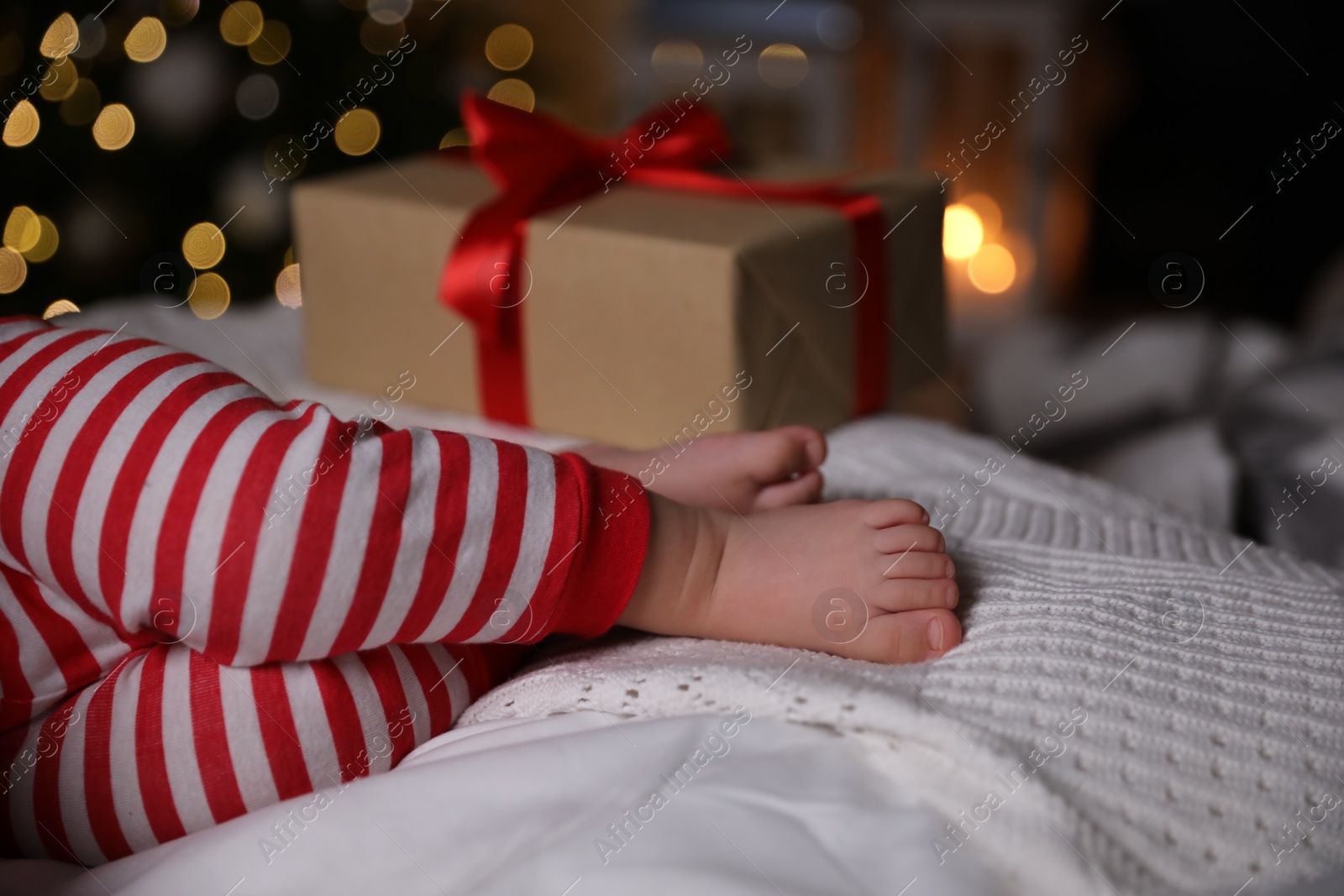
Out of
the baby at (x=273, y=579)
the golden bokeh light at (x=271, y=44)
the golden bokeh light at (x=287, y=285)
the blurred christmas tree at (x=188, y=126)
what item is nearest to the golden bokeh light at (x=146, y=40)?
the blurred christmas tree at (x=188, y=126)

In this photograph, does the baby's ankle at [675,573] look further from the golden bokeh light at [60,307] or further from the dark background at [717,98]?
the golden bokeh light at [60,307]

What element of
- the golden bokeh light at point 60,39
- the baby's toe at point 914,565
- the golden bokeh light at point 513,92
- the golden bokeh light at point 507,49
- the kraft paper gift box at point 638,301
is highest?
the golden bokeh light at point 507,49

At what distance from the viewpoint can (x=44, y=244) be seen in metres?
1.45

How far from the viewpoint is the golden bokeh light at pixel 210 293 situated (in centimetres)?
165

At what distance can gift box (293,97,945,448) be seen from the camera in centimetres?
84

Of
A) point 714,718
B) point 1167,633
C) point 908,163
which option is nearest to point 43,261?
point 714,718

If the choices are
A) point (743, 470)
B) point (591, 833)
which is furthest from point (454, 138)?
point (591, 833)

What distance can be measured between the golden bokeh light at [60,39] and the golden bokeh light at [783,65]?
5.49 feet

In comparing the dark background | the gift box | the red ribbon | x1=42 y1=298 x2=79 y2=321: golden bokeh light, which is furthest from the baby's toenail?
x1=42 y1=298 x2=79 y2=321: golden bokeh light

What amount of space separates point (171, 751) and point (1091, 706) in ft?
1.50

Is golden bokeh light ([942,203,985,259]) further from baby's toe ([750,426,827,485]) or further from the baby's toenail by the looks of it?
the baby's toenail

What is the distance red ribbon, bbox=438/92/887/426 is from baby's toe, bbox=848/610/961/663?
1.34 feet

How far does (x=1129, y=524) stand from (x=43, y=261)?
1.40 metres

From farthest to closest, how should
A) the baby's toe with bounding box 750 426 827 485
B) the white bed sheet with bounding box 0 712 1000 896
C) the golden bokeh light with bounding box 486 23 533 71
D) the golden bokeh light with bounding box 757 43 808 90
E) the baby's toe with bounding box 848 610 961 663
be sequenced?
the golden bokeh light with bounding box 757 43 808 90 → the golden bokeh light with bounding box 486 23 533 71 → the baby's toe with bounding box 750 426 827 485 → the baby's toe with bounding box 848 610 961 663 → the white bed sheet with bounding box 0 712 1000 896
